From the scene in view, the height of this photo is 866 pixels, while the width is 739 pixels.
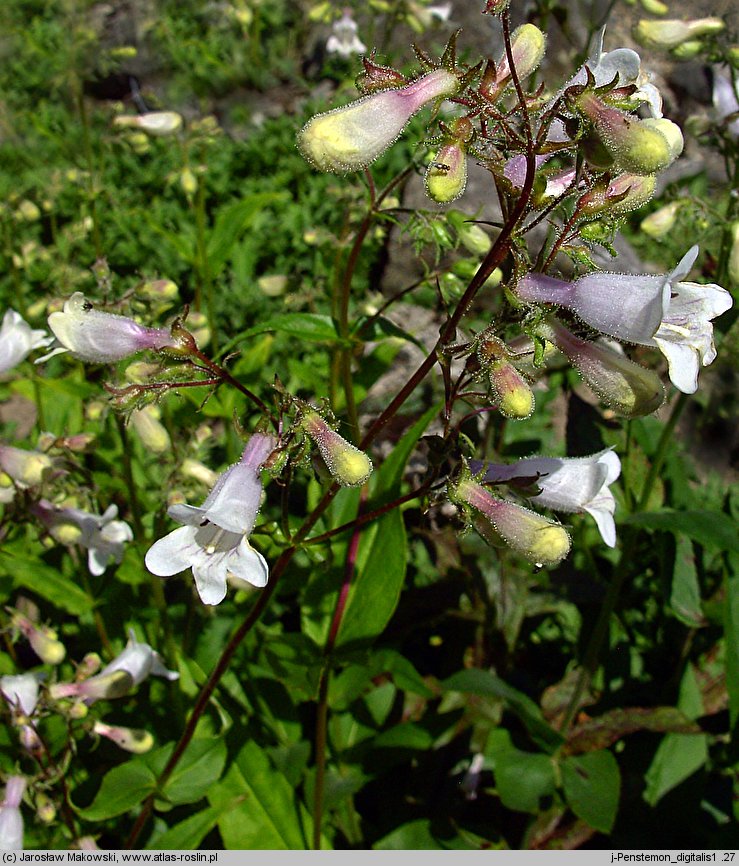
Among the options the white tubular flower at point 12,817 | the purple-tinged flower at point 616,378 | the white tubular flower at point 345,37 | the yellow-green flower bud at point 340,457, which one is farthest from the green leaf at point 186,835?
the white tubular flower at point 345,37

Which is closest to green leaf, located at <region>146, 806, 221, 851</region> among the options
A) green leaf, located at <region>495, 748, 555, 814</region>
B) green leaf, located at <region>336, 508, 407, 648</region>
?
green leaf, located at <region>336, 508, 407, 648</region>

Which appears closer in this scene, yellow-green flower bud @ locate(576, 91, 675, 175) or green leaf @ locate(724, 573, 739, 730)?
yellow-green flower bud @ locate(576, 91, 675, 175)

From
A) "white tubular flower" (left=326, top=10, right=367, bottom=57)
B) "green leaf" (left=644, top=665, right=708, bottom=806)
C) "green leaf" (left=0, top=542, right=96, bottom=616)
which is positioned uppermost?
"white tubular flower" (left=326, top=10, right=367, bottom=57)

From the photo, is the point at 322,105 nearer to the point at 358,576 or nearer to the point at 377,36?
the point at 377,36

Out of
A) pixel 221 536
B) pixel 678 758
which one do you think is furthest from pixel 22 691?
pixel 678 758

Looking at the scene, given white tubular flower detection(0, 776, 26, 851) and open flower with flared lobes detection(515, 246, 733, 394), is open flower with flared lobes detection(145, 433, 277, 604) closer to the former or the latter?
open flower with flared lobes detection(515, 246, 733, 394)

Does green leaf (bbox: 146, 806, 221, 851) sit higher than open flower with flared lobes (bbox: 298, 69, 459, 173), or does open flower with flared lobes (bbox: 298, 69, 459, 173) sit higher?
open flower with flared lobes (bbox: 298, 69, 459, 173)

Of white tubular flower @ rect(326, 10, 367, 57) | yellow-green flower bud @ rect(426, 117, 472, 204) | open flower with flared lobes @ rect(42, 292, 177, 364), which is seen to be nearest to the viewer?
yellow-green flower bud @ rect(426, 117, 472, 204)
